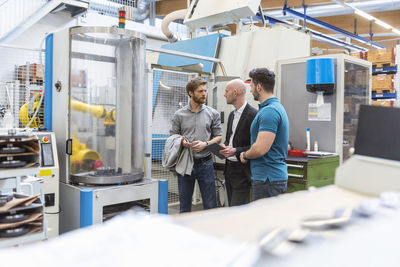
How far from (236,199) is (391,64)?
11.7ft

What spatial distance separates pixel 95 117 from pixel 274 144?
1275 mm

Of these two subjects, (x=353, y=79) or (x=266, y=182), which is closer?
(x=266, y=182)

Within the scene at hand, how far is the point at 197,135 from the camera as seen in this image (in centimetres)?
329

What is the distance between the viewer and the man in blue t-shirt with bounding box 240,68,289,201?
93.4 inches

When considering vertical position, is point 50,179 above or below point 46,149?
below

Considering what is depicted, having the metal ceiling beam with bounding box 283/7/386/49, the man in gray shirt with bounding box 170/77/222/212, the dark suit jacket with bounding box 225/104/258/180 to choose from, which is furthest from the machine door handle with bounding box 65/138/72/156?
the metal ceiling beam with bounding box 283/7/386/49

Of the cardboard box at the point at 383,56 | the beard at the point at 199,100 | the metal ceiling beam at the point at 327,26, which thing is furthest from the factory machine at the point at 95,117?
the metal ceiling beam at the point at 327,26

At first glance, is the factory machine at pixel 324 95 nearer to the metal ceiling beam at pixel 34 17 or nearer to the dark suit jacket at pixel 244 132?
the dark suit jacket at pixel 244 132

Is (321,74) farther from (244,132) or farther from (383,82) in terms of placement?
(383,82)

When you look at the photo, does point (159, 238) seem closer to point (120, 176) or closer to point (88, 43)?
point (120, 176)

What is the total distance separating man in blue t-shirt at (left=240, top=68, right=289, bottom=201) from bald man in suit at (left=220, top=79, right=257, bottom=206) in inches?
17.9

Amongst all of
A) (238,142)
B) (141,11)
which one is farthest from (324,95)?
(141,11)

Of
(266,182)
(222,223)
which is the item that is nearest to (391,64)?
(266,182)

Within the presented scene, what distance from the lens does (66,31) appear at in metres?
2.59
